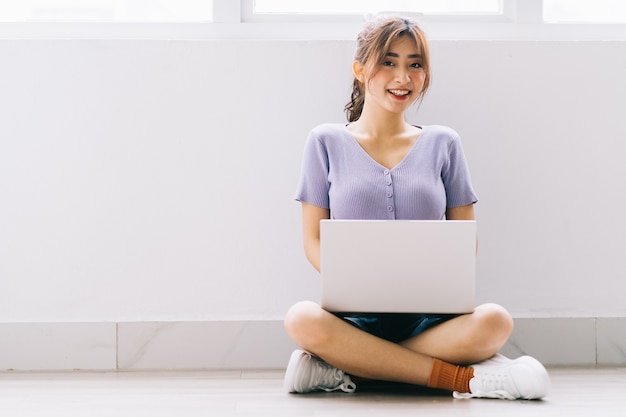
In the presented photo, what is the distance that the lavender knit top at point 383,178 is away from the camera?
205cm

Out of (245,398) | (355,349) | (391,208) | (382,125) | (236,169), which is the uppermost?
(382,125)

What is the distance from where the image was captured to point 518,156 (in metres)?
2.37

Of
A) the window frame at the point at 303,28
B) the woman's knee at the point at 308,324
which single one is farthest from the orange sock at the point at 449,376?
the window frame at the point at 303,28

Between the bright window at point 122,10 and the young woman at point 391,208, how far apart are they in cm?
57

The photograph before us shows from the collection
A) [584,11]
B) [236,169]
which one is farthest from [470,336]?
[584,11]

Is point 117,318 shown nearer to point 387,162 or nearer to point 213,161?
point 213,161

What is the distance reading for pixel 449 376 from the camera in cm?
186

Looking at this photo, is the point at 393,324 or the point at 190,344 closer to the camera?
the point at 393,324

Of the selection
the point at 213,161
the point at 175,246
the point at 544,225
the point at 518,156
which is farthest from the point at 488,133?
the point at 175,246

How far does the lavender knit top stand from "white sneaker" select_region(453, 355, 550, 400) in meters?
0.43

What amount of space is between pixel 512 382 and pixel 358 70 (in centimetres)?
86

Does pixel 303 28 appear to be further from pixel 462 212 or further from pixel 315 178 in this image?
pixel 462 212

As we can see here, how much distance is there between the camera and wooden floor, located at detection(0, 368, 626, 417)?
1688 mm

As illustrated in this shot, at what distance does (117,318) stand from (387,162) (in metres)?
0.87
